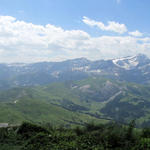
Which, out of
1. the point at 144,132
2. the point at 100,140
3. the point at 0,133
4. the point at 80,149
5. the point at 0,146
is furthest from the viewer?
the point at 144,132

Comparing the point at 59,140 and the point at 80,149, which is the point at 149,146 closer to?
the point at 80,149

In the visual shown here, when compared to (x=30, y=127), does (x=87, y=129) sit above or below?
below

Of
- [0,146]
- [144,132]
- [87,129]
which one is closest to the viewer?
[0,146]

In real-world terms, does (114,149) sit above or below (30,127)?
below

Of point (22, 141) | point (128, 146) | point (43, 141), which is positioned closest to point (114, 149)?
point (128, 146)

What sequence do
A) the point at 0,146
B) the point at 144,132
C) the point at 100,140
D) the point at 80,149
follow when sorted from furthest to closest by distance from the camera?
the point at 144,132, the point at 100,140, the point at 0,146, the point at 80,149

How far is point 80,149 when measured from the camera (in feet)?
111

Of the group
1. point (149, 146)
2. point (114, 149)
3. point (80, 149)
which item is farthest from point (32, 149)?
point (149, 146)

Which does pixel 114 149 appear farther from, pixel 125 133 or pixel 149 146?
pixel 125 133

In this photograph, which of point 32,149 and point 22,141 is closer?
point 32,149

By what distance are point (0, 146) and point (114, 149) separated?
22.3 metres

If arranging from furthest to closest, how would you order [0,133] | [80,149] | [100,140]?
[0,133], [100,140], [80,149]

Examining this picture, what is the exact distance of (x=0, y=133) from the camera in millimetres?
42750

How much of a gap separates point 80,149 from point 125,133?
586 inches
